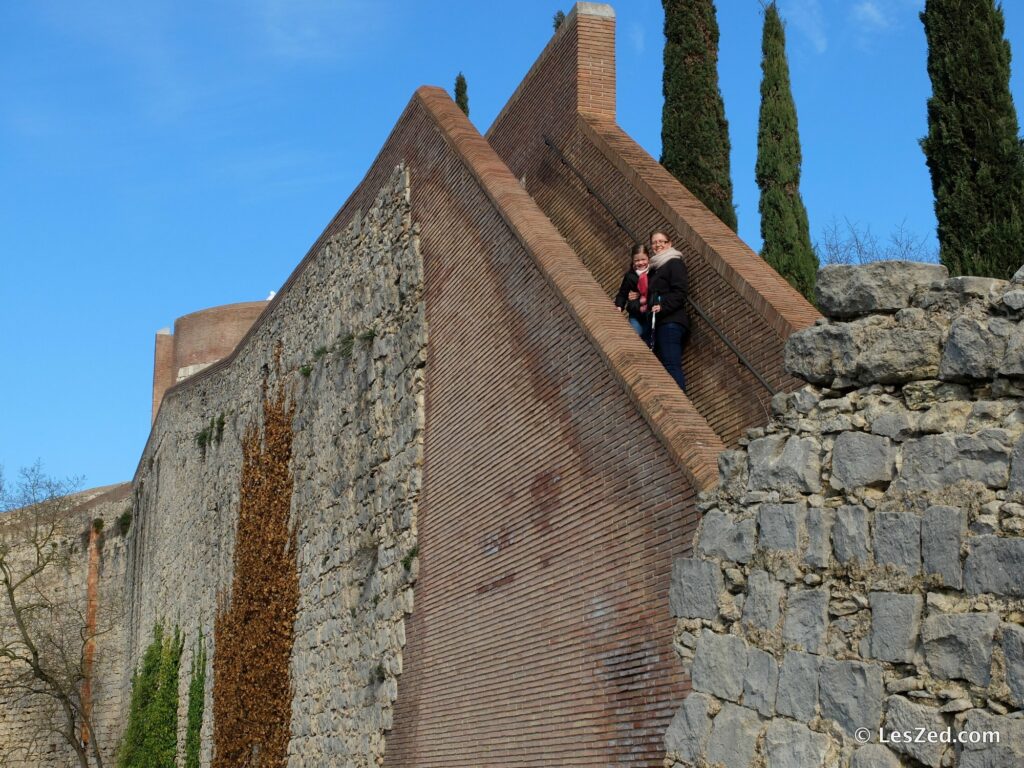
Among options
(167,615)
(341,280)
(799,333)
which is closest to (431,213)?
(341,280)

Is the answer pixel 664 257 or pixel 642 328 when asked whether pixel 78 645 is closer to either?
pixel 642 328

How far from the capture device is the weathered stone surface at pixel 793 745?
542cm

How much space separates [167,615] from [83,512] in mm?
9412

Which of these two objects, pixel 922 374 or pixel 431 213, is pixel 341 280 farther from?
pixel 922 374

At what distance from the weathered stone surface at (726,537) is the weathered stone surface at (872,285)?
1.07m

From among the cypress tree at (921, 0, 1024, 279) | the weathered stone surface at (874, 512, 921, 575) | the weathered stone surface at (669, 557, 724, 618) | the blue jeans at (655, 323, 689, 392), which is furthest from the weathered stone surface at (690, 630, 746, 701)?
the cypress tree at (921, 0, 1024, 279)

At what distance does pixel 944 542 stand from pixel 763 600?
104cm

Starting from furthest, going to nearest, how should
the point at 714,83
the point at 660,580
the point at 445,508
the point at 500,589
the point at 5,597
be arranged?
the point at 5,597 → the point at 714,83 → the point at 445,508 → the point at 500,589 → the point at 660,580

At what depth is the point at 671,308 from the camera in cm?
866

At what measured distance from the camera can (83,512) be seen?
2994cm

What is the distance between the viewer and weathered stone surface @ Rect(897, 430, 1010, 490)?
16.4 feet

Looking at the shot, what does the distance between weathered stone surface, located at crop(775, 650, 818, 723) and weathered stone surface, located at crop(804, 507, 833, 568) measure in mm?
397

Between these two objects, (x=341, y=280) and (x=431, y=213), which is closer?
(x=431, y=213)

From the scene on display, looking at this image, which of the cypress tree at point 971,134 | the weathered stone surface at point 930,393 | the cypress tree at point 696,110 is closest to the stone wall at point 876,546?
the weathered stone surface at point 930,393
